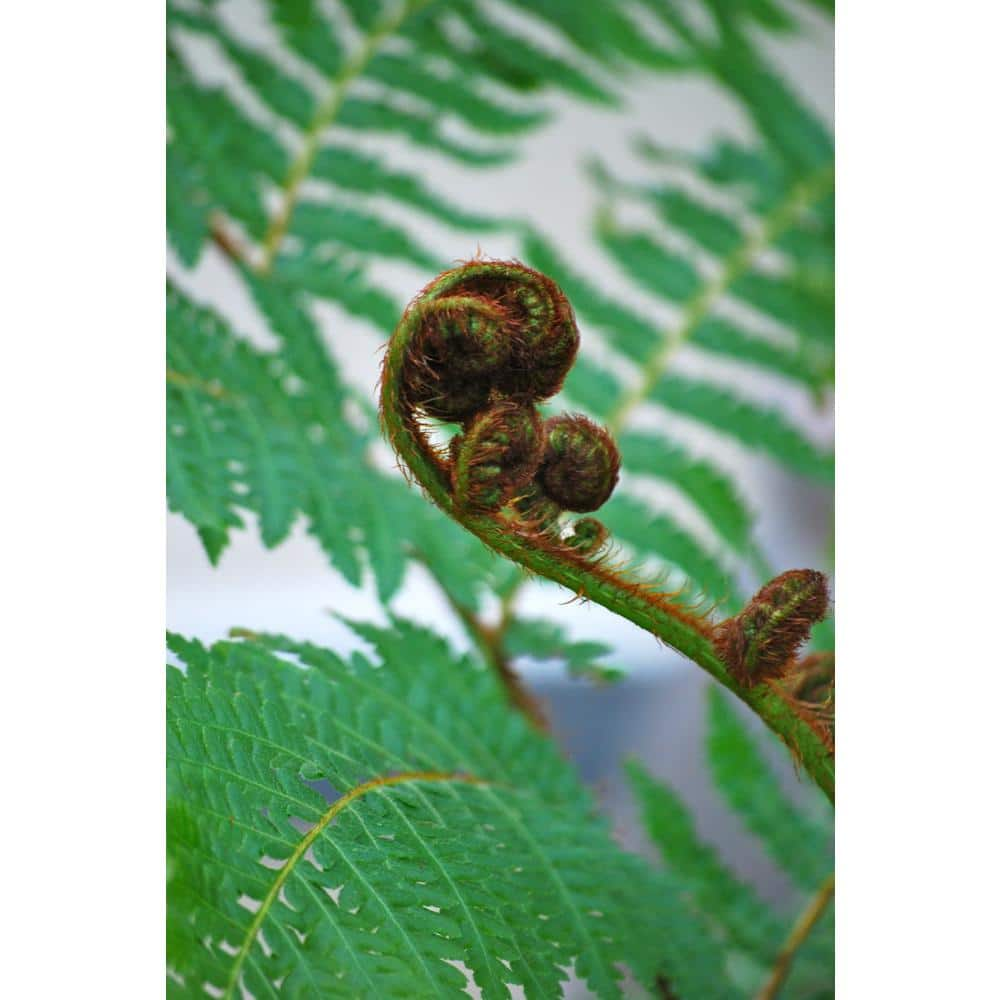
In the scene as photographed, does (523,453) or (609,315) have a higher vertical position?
(609,315)

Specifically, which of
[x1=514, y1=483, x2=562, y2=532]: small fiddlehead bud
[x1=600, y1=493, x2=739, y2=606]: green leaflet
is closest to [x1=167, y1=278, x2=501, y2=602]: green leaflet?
[x1=600, y1=493, x2=739, y2=606]: green leaflet

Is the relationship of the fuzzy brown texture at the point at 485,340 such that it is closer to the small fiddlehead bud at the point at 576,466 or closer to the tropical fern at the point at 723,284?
the small fiddlehead bud at the point at 576,466

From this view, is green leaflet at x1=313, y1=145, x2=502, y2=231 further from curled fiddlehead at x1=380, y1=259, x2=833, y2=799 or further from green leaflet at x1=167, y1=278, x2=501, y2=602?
curled fiddlehead at x1=380, y1=259, x2=833, y2=799

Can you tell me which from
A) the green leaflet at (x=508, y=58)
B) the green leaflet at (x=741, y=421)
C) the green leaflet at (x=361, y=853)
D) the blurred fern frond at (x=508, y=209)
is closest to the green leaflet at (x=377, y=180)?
the blurred fern frond at (x=508, y=209)

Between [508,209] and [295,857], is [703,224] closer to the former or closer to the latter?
[508,209]

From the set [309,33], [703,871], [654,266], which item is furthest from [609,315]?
[703,871]
